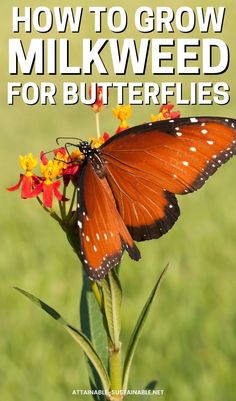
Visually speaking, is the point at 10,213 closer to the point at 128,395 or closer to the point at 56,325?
the point at 56,325

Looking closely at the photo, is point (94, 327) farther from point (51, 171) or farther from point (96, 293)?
point (51, 171)

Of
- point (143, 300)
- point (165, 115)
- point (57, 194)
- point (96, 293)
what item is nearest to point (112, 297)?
point (96, 293)

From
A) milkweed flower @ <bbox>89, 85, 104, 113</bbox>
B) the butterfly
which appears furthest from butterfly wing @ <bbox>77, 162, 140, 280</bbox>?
milkweed flower @ <bbox>89, 85, 104, 113</bbox>

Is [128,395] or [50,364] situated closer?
[128,395]

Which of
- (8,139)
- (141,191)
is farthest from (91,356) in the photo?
(8,139)

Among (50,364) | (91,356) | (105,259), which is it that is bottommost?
(50,364)

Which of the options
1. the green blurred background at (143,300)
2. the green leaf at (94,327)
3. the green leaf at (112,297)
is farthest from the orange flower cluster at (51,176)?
the green blurred background at (143,300)
